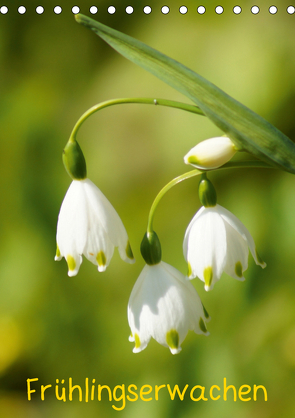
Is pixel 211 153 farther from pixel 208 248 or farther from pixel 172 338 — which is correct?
pixel 172 338

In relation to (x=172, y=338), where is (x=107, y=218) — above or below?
above

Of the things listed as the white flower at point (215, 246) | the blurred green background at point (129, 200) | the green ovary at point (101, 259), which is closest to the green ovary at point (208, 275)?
the white flower at point (215, 246)

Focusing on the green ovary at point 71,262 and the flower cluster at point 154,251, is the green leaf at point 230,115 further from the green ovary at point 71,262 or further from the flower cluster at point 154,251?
the green ovary at point 71,262

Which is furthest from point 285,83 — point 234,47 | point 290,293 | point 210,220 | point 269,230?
point 210,220

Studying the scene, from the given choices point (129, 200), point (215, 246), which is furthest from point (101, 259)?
point (129, 200)

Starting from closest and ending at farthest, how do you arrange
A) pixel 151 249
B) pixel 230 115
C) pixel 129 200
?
pixel 230 115 < pixel 151 249 < pixel 129 200

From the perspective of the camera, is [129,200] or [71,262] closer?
[71,262]

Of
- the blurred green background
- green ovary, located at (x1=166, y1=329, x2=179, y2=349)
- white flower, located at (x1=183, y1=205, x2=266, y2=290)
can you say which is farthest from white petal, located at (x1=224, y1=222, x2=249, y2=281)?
the blurred green background

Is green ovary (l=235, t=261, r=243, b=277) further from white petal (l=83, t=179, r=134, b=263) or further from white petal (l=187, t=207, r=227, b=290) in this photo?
white petal (l=83, t=179, r=134, b=263)
